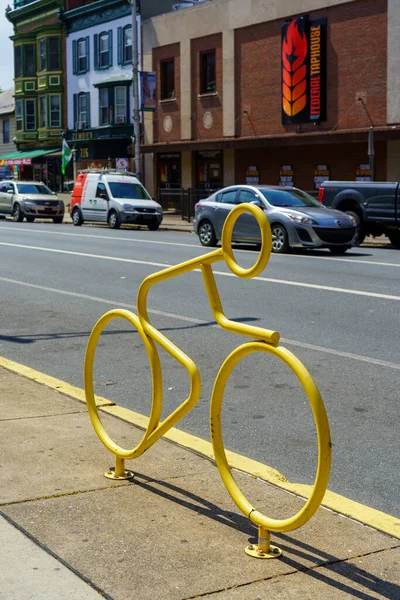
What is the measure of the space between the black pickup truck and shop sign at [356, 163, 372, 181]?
1034cm

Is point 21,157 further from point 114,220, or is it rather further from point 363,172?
point 363,172

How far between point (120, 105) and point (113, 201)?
56.5 ft

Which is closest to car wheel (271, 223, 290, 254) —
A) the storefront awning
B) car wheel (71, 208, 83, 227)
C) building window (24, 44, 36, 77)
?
car wheel (71, 208, 83, 227)

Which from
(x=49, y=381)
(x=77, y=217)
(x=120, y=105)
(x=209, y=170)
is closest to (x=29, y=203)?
(x=77, y=217)

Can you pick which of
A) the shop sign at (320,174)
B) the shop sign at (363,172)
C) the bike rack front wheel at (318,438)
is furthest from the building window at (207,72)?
the bike rack front wheel at (318,438)

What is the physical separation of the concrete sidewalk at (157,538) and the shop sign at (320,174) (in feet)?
102

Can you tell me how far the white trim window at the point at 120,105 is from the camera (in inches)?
1897

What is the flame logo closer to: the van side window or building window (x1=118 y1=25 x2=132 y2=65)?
the van side window

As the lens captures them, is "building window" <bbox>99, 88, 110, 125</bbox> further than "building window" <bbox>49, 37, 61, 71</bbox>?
No

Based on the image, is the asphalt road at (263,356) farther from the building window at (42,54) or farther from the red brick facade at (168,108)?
the building window at (42,54)

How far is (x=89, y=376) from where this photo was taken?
5.55 meters

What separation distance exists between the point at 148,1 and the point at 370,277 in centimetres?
3361

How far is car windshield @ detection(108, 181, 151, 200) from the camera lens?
33.1 meters

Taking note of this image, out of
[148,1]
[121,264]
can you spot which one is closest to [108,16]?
[148,1]
